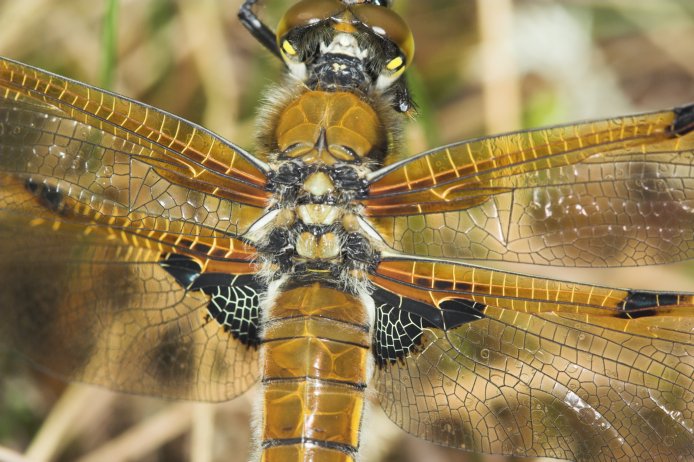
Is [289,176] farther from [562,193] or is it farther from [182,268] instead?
[562,193]

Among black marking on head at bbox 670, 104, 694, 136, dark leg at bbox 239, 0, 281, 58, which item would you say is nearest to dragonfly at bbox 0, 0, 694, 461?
black marking on head at bbox 670, 104, 694, 136

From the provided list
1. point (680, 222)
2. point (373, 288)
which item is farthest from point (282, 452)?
point (680, 222)

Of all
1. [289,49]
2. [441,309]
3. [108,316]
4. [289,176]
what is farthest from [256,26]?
[441,309]

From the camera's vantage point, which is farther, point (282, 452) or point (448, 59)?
point (448, 59)

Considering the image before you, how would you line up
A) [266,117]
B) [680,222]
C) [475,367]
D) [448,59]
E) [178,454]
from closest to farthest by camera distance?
[680,222], [475,367], [266,117], [178,454], [448,59]

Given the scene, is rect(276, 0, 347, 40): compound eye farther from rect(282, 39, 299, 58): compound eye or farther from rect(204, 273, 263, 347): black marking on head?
rect(204, 273, 263, 347): black marking on head

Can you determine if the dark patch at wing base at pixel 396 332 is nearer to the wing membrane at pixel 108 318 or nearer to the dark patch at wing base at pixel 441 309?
the dark patch at wing base at pixel 441 309

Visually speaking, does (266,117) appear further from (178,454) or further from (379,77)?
(178,454)
